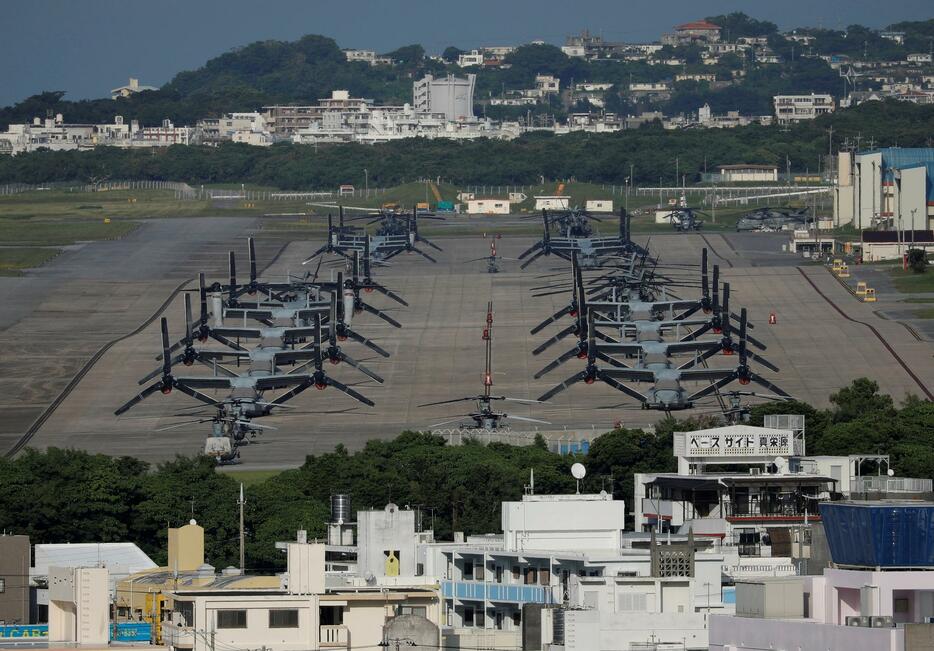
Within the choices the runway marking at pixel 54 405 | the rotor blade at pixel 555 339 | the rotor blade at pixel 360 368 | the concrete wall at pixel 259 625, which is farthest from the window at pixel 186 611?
the rotor blade at pixel 555 339

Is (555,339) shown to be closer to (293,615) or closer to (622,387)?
(622,387)

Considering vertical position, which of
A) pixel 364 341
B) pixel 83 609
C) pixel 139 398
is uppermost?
pixel 83 609

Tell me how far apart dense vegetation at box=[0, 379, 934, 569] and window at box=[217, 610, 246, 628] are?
41.1 meters

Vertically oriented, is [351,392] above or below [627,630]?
below

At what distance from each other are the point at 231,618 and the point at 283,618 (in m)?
1.01

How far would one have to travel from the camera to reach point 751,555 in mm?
74750

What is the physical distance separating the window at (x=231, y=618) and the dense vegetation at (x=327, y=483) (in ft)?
135

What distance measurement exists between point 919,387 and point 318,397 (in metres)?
37.1

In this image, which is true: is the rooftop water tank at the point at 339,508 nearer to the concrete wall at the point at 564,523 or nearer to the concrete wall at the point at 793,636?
the concrete wall at the point at 564,523

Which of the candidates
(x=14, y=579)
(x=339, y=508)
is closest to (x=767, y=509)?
(x=339, y=508)

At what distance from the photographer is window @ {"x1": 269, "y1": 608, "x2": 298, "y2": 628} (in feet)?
174

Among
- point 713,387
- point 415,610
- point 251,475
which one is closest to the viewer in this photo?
point 415,610

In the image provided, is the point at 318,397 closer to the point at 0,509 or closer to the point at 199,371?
the point at 199,371

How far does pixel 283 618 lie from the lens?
174ft
